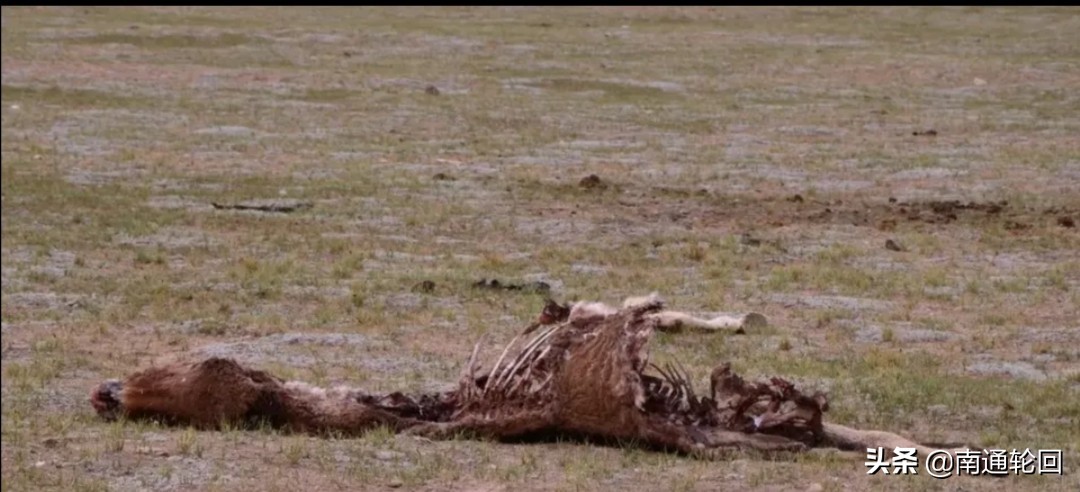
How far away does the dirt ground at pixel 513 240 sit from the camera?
8.53 metres

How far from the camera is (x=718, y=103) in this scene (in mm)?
29875

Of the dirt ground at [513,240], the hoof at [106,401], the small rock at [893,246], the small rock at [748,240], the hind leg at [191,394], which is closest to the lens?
the dirt ground at [513,240]

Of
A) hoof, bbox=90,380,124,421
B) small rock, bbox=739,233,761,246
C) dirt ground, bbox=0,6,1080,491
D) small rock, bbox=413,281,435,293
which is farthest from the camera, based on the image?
small rock, bbox=739,233,761,246

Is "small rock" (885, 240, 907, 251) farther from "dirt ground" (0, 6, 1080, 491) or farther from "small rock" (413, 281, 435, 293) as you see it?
"small rock" (413, 281, 435, 293)

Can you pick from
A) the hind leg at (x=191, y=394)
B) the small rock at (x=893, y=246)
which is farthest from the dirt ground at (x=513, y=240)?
the hind leg at (x=191, y=394)

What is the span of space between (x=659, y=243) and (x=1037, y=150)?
26.1 ft

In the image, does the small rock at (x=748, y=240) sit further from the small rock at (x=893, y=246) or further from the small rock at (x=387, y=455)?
the small rock at (x=387, y=455)

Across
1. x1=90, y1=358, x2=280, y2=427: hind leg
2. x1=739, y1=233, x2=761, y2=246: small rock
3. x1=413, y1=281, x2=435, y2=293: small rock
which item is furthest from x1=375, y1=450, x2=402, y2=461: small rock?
x1=739, y1=233, x2=761, y2=246: small rock

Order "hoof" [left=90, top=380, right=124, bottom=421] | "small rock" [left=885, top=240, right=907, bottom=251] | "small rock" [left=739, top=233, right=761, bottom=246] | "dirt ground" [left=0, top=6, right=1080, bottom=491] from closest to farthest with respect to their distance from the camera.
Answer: "dirt ground" [left=0, top=6, right=1080, bottom=491] < "hoof" [left=90, top=380, right=124, bottom=421] < "small rock" [left=885, top=240, right=907, bottom=251] < "small rock" [left=739, top=233, right=761, bottom=246]

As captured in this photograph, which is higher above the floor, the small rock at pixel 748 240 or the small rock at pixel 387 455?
the small rock at pixel 387 455

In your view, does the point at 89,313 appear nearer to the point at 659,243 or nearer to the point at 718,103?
the point at 659,243

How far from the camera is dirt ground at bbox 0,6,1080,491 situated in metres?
8.53

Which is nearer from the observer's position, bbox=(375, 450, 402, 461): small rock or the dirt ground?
bbox=(375, 450, 402, 461): small rock

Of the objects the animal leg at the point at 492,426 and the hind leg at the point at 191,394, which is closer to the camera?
the animal leg at the point at 492,426
